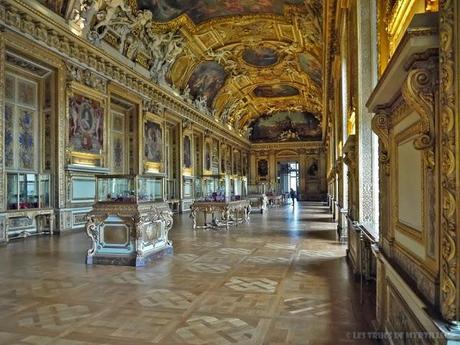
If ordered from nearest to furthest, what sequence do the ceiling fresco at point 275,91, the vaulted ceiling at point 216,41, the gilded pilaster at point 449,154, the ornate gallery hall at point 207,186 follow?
the gilded pilaster at point 449,154
the ornate gallery hall at point 207,186
the vaulted ceiling at point 216,41
the ceiling fresco at point 275,91

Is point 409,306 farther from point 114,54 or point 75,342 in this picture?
point 114,54

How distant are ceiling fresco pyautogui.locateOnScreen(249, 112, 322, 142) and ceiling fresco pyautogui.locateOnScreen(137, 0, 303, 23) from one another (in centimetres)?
2198

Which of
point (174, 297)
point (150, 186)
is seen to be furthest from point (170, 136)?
point (174, 297)

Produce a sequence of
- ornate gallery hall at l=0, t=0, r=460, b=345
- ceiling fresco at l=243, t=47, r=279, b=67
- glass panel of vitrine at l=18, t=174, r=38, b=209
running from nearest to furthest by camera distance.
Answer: ornate gallery hall at l=0, t=0, r=460, b=345 < glass panel of vitrine at l=18, t=174, r=38, b=209 < ceiling fresco at l=243, t=47, r=279, b=67

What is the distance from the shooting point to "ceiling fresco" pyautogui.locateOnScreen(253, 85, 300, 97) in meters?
29.9

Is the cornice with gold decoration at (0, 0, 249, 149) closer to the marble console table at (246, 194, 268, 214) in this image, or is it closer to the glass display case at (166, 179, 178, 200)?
the glass display case at (166, 179, 178, 200)

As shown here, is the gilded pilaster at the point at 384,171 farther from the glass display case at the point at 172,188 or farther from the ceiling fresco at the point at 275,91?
the ceiling fresco at the point at 275,91

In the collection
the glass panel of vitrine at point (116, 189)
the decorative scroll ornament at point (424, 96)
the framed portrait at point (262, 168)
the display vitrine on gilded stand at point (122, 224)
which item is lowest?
the display vitrine on gilded stand at point (122, 224)

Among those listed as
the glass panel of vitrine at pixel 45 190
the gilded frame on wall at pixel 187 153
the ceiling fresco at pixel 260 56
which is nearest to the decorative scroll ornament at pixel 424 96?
the glass panel of vitrine at pixel 45 190

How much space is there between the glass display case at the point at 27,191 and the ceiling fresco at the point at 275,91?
21.3 meters

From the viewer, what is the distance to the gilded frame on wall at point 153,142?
16984 mm

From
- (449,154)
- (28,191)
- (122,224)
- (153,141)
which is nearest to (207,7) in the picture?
(153,141)

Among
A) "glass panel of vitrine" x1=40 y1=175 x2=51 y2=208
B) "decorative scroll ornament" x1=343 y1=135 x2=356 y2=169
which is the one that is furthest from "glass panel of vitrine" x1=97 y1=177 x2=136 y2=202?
→ "glass panel of vitrine" x1=40 y1=175 x2=51 y2=208

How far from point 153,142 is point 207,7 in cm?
653
